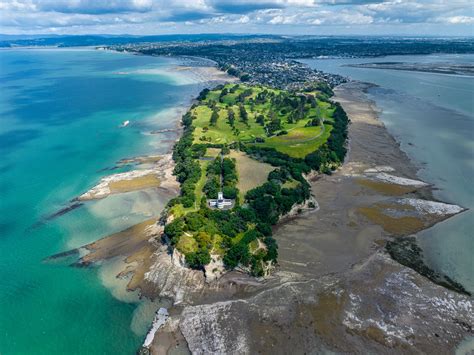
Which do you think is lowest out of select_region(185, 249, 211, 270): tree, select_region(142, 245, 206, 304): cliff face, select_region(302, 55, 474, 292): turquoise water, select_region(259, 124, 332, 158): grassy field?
select_region(302, 55, 474, 292): turquoise water

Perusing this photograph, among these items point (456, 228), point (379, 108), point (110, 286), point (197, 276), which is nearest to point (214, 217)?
point (197, 276)

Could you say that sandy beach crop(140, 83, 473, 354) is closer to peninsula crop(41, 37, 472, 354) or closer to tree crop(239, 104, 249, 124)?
peninsula crop(41, 37, 472, 354)

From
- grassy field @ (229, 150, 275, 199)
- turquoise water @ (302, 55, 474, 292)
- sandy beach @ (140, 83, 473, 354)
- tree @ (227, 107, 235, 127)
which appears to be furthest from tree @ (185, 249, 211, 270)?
tree @ (227, 107, 235, 127)

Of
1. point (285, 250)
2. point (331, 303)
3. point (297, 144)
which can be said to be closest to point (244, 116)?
point (297, 144)

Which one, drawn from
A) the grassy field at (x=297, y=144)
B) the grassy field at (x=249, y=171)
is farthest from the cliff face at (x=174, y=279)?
the grassy field at (x=297, y=144)

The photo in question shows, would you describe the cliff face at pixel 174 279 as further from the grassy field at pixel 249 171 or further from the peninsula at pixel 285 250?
the grassy field at pixel 249 171

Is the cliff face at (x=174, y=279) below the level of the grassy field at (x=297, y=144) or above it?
below

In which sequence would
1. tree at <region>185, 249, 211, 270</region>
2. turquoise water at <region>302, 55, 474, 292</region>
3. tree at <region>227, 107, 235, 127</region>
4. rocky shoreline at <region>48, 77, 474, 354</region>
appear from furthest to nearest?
tree at <region>227, 107, 235, 127</region> < turquoise water at <region>302, 55, 474, 292</region> < tree at <region>185, 249, 211, 270</region> < rocky shoreline at <region>48, 77, 474, 354</region>
